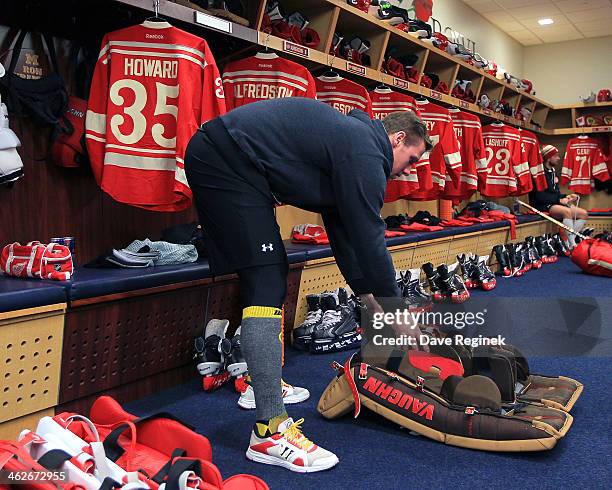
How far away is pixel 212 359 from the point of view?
8.09 feet

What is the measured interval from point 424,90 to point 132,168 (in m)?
3.07

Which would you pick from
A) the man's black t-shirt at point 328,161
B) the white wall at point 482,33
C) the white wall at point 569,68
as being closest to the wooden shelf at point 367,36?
the white wall at point 482,33

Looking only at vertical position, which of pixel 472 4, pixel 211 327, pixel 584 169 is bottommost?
pixel 211 327

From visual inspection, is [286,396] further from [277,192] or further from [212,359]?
[277,192]

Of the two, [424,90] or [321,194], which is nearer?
[321,194]

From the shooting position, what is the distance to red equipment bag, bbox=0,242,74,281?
207cm

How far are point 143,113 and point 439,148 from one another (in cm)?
310

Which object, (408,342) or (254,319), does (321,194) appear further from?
(408,342)

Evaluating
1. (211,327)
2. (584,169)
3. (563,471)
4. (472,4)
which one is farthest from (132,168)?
(584,169)

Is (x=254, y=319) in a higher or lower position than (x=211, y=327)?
higher

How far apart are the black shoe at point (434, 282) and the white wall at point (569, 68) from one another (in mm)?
6089

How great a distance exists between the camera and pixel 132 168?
251 centimetres

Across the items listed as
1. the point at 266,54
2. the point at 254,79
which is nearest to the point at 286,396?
the point at 254,79

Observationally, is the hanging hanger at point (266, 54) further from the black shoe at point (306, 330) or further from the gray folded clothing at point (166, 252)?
the black shoe at point (306, 330)
